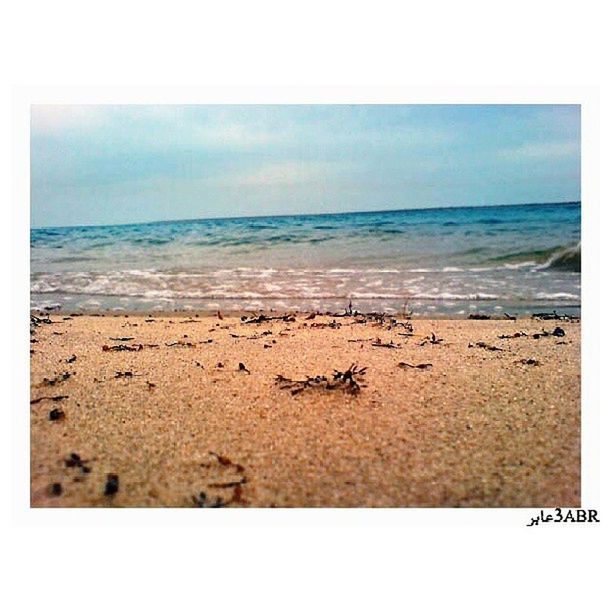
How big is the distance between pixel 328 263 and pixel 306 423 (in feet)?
11.5

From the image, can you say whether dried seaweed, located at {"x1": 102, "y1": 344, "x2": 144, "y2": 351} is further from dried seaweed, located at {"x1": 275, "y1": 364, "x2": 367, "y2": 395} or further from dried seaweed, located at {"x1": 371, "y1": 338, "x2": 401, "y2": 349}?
dried seaweed, located at {"x1": 371, "y1": 338, "x2": 401, "y2": 349}

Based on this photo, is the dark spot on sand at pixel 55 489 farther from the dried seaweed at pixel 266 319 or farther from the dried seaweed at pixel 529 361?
the dried seaweed at pixel 529 361

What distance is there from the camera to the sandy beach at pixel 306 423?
199cm

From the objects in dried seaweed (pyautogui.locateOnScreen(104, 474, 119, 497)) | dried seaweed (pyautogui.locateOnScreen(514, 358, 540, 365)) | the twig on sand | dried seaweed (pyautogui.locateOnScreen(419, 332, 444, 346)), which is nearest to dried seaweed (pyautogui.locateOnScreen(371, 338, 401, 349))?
the twig on sand

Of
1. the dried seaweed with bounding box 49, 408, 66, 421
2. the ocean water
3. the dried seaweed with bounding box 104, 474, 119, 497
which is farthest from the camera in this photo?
the ocean water

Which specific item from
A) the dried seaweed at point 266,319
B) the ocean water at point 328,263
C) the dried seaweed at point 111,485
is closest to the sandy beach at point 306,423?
the dried seaweed at point 111,485

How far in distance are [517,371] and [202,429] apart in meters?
1.69

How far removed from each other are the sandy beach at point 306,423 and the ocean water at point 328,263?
1.28 m

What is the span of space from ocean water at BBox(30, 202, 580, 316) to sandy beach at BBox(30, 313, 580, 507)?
128 centimetres

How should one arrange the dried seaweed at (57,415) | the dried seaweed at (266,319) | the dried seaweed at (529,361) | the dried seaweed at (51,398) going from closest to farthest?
the dried seaweed at (57,415) → the dried seaweed at (51,398) → the dried seaweed at (529,361) → the dried seaweed at (266,319)

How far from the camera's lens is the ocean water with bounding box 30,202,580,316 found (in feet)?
14.9
